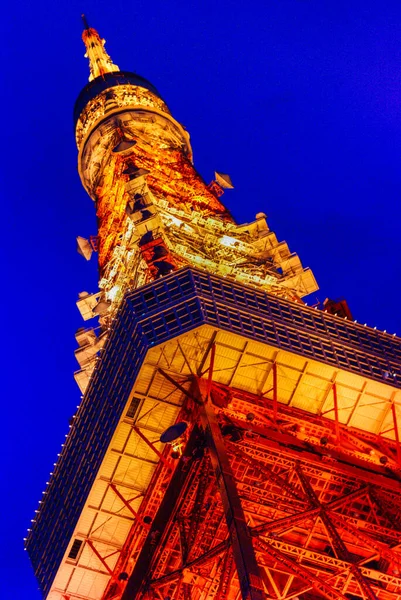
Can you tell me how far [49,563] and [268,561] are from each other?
1020cm

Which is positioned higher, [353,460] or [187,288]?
[187,288]

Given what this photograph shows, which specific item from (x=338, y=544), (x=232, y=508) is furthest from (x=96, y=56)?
(x=232, y=508)

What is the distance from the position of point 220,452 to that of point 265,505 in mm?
4419

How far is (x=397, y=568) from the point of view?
1639 inches

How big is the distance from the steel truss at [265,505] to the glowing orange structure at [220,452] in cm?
8

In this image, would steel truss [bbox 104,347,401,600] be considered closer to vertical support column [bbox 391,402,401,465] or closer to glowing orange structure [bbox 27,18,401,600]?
glowing orange structure [bbox 27,18,401,600]

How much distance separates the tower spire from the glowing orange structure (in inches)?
2557

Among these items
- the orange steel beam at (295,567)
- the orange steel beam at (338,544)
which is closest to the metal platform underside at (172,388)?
the orange steel beam at (338,544)

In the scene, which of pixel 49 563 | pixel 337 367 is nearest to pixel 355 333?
pixel 337 367

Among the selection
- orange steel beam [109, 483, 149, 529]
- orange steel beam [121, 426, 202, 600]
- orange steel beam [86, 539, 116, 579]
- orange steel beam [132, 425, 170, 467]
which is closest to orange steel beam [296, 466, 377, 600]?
orange steel beam [121, 426, 202, 600]

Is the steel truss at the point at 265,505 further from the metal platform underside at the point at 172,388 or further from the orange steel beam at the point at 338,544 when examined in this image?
the metal platform underside at the point at 172,388

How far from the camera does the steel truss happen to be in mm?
37125

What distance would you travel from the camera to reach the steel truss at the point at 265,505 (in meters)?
37.1

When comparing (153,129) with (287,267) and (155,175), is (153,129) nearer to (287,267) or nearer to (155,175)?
(155,175)
